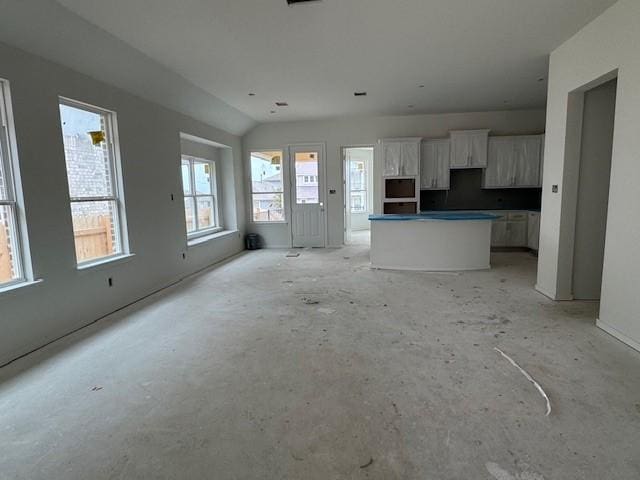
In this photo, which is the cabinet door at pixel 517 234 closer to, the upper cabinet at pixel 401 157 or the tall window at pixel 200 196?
the upper cabinet at pixel 401 157

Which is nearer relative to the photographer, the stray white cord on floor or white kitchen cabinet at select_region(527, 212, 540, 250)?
the stray white cord on floor

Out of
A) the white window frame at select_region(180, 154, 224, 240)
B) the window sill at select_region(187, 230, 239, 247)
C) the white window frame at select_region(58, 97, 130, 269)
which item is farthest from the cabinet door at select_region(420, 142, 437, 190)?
the white window frame at select_region(58, 97, 130, 269)

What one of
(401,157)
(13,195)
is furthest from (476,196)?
(13,195)

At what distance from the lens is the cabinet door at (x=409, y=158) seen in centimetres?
677

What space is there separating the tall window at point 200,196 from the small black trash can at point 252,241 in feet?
2.49

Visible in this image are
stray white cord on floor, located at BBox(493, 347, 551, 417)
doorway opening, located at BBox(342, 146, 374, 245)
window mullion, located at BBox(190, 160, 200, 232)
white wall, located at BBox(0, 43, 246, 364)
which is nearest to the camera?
stray white cord on floor, located at BBox(493, 347, 551, 417)

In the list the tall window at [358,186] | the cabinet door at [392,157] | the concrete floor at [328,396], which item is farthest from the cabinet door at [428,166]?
the concrete floor at [328,396]

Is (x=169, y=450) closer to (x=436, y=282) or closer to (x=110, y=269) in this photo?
(x=110, y=269)

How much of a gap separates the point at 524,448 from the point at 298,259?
16.7 ft

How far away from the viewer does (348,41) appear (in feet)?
11.5

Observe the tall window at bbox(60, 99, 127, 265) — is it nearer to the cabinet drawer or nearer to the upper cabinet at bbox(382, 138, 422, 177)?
the upper cabinet at bbox(382, 138, 422, 177)

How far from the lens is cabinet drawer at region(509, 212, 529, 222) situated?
21.8ft

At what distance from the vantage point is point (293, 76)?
4.52 metres

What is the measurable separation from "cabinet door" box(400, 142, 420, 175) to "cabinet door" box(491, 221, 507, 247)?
6.31 ft
